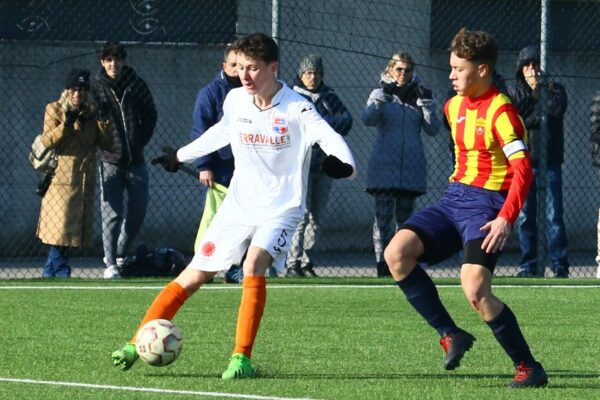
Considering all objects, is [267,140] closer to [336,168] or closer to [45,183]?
[336,168]

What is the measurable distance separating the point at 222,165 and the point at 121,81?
1649 millimetres

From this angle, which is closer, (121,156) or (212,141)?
(212,141)

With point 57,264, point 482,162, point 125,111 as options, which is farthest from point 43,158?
point 482,162

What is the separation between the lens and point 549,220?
14.2 m

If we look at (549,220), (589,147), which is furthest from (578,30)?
(549,220)

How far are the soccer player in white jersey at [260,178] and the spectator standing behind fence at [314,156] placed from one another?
→ 5650 millimetres

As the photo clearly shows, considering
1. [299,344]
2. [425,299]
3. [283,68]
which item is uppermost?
[283,68]

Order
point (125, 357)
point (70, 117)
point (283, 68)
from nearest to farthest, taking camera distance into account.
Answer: point (125, 357), point (70, 117), point (283, 68)

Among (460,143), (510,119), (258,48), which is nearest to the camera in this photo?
(510,119)

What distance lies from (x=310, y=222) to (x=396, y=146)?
3.42 feet

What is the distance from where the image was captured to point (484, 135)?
733cm

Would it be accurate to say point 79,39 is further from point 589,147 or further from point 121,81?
point 589,147

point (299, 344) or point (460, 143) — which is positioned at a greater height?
point (460, 143)

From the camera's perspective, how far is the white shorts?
755 centimetres
